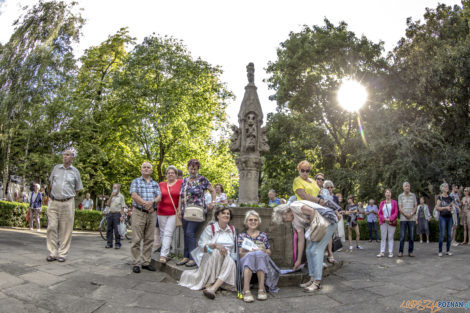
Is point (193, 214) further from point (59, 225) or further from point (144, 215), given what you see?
point (59, 225)

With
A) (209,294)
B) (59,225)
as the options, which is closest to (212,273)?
(209,294)

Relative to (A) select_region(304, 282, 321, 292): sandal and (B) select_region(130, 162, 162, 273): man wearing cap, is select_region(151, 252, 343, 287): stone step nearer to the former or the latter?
(B) select_region(130, 162, 162, 273): man wearing cap

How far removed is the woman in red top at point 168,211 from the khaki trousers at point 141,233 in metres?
0.26

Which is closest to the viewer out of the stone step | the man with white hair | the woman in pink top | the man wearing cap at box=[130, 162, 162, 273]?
the stone step

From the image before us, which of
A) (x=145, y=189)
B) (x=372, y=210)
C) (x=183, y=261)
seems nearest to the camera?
(x=183, y=261)

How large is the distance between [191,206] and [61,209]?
2728mm

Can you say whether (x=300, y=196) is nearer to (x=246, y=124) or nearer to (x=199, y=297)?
(x=199, y=297)

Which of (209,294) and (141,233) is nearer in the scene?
(209,294)

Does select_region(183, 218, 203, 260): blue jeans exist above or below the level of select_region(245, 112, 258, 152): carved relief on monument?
below

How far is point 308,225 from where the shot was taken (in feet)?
18.5

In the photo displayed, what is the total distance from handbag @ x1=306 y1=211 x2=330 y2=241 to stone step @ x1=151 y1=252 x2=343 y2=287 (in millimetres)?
825

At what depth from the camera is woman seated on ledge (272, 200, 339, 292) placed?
208 inches

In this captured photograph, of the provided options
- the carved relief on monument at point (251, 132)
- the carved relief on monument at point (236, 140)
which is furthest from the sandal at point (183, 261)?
the carved relief on monument at point (236, 140)

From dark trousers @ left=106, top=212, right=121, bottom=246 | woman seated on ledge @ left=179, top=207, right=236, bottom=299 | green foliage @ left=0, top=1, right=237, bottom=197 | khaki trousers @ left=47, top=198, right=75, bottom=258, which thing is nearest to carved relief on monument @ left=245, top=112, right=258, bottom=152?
woman seated on ledge @ left=179, top=207, right=236, bottom=299
